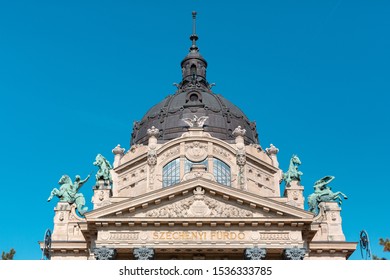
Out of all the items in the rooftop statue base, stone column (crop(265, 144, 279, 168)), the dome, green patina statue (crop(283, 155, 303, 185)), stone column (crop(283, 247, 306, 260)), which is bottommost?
stone column (crop(283, 247, 306, 260))

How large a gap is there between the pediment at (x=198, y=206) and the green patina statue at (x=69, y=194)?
6546mm

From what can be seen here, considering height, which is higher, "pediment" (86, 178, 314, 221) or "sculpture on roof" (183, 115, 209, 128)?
"sculpture on roof" (183, 115, 209, 128)

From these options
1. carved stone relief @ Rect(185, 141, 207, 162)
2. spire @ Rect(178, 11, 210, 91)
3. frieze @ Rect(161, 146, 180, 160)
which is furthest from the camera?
spire @ Rect(178, 11, 210, 91)

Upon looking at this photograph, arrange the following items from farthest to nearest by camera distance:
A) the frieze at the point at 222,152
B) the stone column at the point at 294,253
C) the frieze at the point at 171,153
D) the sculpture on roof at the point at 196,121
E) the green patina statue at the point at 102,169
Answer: the sculpture on roof at the point at 196,121, the frieze at the point at 222,152, the frieze at the point at 171,153, the green patina statue at the point at 102,169, the stone column at the point at 294,253

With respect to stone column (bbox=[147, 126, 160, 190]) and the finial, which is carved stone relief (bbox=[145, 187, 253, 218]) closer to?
stone column (bbox=[147, 126, 160, 190])

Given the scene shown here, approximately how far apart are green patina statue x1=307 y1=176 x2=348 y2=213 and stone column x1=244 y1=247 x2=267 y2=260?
809 centimetres

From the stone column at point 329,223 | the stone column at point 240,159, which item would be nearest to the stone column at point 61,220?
the stone column at point 240,159

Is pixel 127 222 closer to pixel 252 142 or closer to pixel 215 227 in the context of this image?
pixel 215 227

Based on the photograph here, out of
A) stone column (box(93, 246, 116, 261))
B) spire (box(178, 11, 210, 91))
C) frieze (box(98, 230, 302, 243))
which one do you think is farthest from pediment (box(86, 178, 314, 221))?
spire (box(178, 11, 210, 91))

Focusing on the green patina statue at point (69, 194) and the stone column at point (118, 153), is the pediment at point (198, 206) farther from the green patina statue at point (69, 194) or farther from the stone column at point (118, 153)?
the stone column at point (118, 153)

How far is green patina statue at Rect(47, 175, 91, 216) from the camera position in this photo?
130 feet

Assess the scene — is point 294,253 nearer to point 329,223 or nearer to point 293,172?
point 329,223

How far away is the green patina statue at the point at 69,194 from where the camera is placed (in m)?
39.8

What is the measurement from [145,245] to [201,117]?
18783 millimetres
